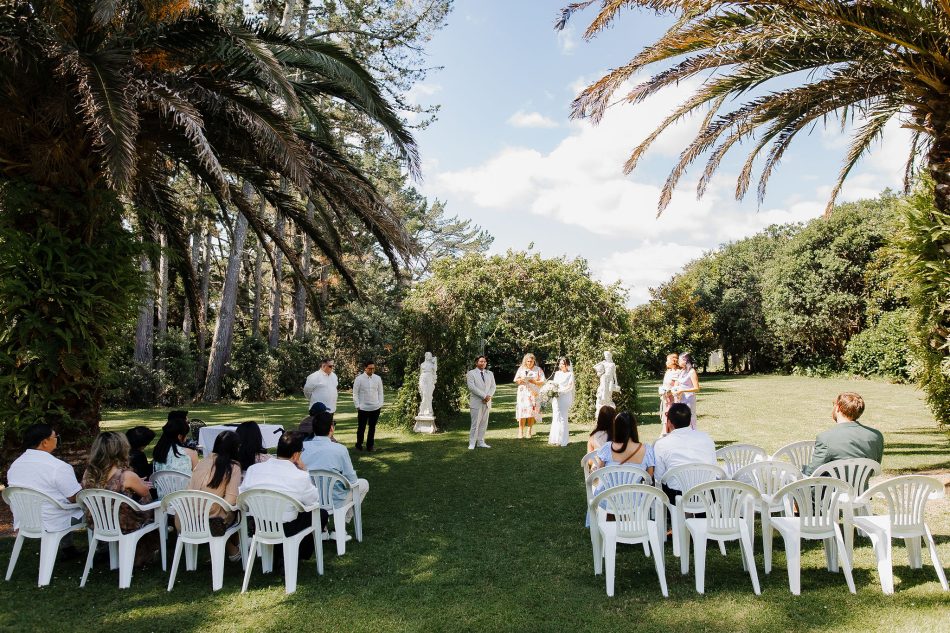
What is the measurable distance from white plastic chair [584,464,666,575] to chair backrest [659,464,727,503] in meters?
0.18

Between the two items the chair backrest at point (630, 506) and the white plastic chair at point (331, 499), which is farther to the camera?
the white plastic chair at point (331, 499)

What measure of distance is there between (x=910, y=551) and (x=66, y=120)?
874 cm

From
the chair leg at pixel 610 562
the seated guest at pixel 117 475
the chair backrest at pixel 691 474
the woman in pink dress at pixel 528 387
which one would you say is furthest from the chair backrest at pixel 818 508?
the woman in pink dress at pixel 528 387

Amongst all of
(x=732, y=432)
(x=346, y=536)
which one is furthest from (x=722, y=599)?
(x=732, y=432)

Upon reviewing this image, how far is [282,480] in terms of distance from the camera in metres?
4.89

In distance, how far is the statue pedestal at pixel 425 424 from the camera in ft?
46.4

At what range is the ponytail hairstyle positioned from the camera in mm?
5035

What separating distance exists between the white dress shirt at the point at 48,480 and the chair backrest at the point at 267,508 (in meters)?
1.49

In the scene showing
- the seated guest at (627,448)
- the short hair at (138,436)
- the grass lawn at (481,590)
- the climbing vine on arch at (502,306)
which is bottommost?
the grass lawn at (481,590)

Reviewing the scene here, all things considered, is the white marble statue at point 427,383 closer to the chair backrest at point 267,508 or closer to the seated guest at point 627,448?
the seated guest at point 627,448

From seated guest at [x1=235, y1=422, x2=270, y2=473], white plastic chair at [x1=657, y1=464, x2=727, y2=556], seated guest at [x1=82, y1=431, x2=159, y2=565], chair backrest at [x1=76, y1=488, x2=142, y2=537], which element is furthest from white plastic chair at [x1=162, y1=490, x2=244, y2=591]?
white plastic chair at [x1=657, y1=464, x2=727, y2=556]

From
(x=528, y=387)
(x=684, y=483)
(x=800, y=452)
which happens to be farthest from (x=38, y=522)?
(x=528, y=387)

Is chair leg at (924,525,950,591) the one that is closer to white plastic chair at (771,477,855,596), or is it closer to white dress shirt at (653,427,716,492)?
white plastic chair at (771,477,855,596)

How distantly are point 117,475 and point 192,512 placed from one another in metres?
0.87
